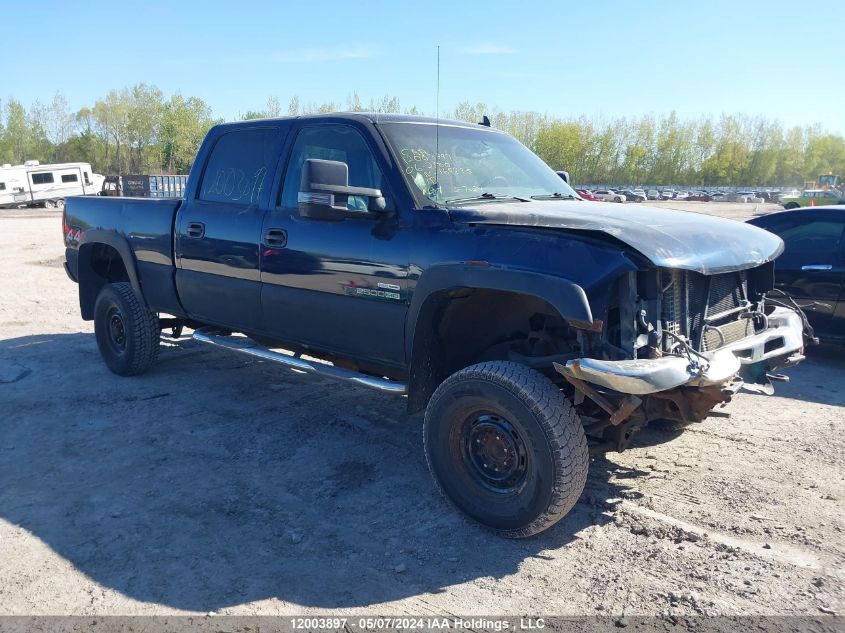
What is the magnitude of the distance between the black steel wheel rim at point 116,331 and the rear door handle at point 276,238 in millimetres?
A: 2477

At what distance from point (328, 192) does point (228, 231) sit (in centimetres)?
145

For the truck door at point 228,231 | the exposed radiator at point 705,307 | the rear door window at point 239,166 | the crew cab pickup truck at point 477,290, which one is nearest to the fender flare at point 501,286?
the crew cab pickup truck at point 477,290

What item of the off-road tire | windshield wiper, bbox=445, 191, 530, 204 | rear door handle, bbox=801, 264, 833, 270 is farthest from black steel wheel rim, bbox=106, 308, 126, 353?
rear door handle, bbox=801, 264, 833, 270

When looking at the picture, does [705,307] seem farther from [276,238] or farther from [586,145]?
[586,145]

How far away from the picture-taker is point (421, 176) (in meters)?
4.13

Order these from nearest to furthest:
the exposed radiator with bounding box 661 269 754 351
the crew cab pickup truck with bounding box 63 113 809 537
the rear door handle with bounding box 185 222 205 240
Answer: the crew cab pickup truck with bounding box 63 113 809 537 → the exposed radiator with bounding box 661 269 754 351 → the rear door handle with bounding box 185 222 205 240

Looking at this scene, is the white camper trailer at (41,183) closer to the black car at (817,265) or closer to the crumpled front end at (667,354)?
the black car at (817,265)

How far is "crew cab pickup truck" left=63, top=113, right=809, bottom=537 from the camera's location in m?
3.24

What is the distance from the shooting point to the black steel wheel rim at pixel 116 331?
6406 millimetres

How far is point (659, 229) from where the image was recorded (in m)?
3.48

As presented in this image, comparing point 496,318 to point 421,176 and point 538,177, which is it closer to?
point 421,176

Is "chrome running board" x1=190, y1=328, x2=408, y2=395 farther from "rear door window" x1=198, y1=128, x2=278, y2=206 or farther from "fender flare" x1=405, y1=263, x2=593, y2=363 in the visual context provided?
"rear door window" x1=198, y1=128, x2=278, y2=206

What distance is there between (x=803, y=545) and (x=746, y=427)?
177 cm

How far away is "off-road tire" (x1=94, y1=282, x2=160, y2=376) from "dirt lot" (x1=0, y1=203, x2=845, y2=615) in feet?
1.37
